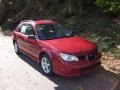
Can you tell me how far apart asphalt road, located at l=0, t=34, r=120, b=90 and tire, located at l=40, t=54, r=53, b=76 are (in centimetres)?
16

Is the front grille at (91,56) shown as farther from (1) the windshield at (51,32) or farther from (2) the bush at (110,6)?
(2) the bush at (110,6)

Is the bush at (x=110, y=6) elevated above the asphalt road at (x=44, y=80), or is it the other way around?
the bush at (x=110, y=6)

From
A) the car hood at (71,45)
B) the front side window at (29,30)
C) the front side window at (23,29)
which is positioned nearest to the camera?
the car hood at (71,45)

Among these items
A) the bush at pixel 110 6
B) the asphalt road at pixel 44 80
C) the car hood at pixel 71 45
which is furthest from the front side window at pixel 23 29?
the bush at pixel 110 6

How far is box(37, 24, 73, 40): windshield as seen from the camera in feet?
29.3

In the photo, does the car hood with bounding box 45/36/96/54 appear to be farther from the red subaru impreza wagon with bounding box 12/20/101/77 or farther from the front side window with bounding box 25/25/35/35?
the front side window with bounding box 25/25/35/35

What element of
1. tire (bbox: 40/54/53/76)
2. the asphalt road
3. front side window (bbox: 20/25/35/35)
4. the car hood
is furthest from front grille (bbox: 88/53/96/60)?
front side window (bbox: 20/25/35/35)

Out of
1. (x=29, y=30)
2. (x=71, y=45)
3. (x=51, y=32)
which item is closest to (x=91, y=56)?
(x=71, y=45)

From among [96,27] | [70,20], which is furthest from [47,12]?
[96,27]

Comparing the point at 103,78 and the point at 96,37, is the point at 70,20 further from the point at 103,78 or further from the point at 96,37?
the point at 103,78

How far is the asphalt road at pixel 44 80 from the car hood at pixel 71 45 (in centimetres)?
92

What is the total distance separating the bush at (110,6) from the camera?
39.3 feet

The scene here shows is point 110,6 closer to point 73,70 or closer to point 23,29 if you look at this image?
point 23,29

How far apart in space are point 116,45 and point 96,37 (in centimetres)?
137
